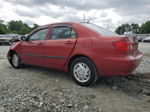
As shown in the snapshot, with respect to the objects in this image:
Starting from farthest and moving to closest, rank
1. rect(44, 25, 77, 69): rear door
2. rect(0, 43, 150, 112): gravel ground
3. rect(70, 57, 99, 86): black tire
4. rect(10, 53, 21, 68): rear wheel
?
1. rect(10, 53, 21, 68): rear wheel
2. rect(44, 25, 77, 69): rear door
3. rect(70, 57, 99, 86): black tire
4. rect(0, 43, 150, 112): gravel ground

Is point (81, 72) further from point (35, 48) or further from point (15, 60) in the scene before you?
point (15, 60)

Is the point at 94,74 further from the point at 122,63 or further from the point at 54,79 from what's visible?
the point at 54,79

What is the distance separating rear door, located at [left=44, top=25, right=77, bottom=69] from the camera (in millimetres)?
4211

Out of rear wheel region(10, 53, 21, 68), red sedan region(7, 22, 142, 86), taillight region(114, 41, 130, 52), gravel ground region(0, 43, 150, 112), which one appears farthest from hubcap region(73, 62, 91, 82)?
rear wheel region(10, 53, 21, 68)

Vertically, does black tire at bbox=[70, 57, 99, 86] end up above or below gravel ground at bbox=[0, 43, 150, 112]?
above

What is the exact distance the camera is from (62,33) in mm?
4492

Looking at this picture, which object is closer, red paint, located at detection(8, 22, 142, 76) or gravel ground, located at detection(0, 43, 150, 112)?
gravel ground, located at detection(0, 43, 150, 112)

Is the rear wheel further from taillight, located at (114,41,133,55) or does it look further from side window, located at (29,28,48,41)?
taillight, located at (114,41,133,55)

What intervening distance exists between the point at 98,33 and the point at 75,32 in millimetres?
587

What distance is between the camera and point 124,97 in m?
3.50

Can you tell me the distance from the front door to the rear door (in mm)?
229

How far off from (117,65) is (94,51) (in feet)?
1.86

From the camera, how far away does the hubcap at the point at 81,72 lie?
3965mm

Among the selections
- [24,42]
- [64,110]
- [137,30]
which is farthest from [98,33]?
[137,30]
